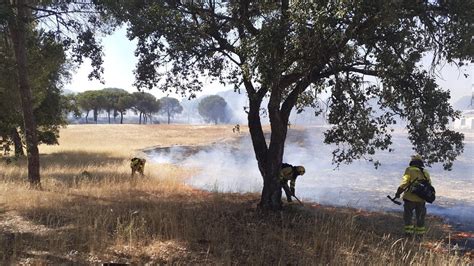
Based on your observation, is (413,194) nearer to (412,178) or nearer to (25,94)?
(412,178)

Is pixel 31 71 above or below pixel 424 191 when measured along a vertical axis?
above

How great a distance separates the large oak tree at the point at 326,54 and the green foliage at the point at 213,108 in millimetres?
175803

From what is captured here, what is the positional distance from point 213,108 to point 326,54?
7147 inches

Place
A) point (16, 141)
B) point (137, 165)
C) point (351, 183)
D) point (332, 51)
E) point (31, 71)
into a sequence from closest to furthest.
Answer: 1. point (332, 51)
2. point (31, 71)
3. point (137, 165)
4. point (16, 141)
5. point (351, 183)

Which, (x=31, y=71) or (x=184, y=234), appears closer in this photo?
(x=184, y=234)

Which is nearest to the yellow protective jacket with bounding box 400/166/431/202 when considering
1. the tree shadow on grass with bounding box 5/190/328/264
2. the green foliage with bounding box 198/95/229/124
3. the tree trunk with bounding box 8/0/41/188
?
the tree shadow on grass with bounding box 5/190/328/264

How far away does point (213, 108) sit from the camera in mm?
188250

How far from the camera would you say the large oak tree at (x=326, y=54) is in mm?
7043

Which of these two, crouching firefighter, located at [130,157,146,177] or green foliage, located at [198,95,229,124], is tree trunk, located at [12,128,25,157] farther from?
green foliage, located at [198,95,229,124]

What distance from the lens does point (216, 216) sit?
32.7 feet

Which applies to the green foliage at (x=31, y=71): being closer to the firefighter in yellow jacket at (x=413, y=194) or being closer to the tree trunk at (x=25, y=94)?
the tree trunk at (x=25, y=94)

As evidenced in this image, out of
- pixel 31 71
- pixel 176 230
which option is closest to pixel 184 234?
pixel 176 230

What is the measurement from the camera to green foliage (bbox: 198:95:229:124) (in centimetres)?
18812

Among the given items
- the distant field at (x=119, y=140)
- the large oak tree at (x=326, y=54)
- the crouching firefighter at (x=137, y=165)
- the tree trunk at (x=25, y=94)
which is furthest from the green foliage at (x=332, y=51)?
the distant field at (x=119, y=140)
